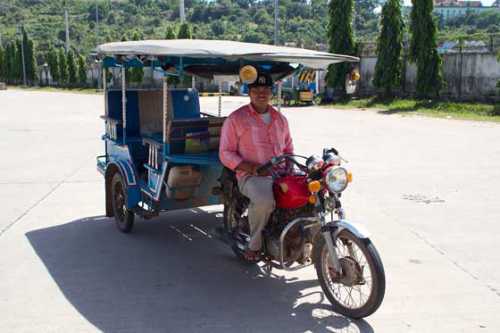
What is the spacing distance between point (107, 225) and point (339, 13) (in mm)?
26319

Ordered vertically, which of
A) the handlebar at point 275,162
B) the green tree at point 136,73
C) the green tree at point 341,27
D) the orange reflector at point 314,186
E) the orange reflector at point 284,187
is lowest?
the orange reflector at point 284,187

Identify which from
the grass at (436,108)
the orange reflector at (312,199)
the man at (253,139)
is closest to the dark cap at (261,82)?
the man at (253,139)

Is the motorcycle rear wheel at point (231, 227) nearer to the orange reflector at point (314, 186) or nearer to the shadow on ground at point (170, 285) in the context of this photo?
the shadow on ground at point (170, 285)

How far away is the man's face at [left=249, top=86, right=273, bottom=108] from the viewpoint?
5027 millimetres

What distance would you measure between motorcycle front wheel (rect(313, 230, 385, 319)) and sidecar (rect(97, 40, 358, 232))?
150cm

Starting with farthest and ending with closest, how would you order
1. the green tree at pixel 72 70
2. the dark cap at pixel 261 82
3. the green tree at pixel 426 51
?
the green tree at pixel 72 70 → the green tree at pixel 426 51 → the dark cap at pixel 261 82

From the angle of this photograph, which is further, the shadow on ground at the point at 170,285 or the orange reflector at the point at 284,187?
the orange reflector at the point at 284,187

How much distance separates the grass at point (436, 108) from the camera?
70.6ft

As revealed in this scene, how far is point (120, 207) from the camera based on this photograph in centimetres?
688

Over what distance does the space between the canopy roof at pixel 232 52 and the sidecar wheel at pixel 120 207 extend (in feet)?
5.39

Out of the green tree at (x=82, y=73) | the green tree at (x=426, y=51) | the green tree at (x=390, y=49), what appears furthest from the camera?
the green tree at (x=82, y=73)

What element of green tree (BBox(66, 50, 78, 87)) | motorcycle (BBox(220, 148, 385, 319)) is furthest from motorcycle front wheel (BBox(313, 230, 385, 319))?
green tree (BBox(66, 50, 78, 87))

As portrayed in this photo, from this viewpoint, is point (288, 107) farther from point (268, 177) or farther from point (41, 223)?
point (268, 177)

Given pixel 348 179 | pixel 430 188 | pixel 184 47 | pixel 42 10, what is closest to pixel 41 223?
pixel 184 47
